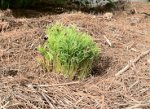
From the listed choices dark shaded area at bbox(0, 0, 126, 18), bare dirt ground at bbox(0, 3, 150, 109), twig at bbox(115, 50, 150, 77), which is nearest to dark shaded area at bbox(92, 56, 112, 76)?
bare dirt ground at bbox(0, 3, 150, 109)

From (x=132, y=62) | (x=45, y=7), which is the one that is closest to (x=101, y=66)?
(x=132, y=62)

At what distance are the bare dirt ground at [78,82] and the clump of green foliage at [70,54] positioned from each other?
7 cm

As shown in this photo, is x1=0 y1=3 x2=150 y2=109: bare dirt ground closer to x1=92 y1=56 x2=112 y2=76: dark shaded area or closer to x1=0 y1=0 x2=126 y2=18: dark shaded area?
x1=92 y1=56 x2=112 y2=76: dark shaded area

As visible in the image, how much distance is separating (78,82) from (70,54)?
8.1 inches

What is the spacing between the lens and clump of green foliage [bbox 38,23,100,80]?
9.53ft

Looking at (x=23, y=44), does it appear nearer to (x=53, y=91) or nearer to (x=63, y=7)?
(x=53, y=91)

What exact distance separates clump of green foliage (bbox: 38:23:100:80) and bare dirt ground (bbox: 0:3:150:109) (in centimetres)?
7

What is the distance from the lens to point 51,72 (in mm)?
3039

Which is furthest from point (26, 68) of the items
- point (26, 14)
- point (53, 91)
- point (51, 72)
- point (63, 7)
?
point (63, 7)

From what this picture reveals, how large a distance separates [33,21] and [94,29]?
642 millimetres

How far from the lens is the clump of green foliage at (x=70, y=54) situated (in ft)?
9.53

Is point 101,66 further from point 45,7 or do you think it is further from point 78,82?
point 45,7

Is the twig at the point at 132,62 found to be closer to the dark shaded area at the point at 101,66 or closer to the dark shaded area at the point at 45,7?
the dark shaded area at the point at 101,66

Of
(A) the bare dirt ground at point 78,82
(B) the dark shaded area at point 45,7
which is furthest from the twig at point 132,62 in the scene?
(B) the dark shaded area at point 45,7
